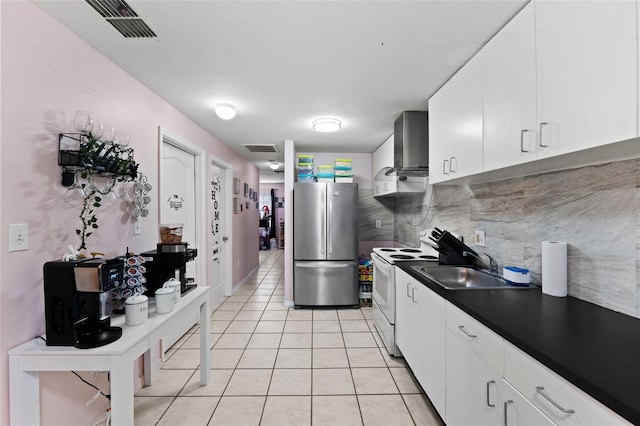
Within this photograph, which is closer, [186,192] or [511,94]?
[511,94]

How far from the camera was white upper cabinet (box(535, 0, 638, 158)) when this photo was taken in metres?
0.89

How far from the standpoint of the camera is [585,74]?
102 centimetres

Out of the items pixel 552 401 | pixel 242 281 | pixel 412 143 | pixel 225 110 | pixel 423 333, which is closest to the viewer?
pixel 552 401

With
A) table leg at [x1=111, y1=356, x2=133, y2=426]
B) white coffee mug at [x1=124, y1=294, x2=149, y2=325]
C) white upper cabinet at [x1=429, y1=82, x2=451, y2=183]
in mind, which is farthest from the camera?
white upper cabinet at [x1=429, y1=82, x2=451, y2=183]

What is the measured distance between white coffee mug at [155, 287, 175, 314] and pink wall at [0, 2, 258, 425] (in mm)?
504

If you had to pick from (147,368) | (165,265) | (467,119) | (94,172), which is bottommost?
(147,368)

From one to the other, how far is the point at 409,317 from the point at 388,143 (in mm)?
2366

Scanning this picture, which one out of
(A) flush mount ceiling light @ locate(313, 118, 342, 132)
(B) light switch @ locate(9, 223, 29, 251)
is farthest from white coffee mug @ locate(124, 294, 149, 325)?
(A) flush mount ceiling light @ locate(313, 118, 342, 132)

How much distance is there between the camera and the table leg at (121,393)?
3.98 feet

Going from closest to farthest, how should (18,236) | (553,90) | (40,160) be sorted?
(553,90)
(18,236)
(40,160)

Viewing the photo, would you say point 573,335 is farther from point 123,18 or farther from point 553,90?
point 123,18

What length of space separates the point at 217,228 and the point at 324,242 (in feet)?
5.31

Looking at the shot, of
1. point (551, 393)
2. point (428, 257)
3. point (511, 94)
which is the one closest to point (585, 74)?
point (511, 94)

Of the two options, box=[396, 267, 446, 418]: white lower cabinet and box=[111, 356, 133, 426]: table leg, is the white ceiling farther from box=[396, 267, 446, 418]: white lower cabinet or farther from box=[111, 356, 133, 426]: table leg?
box=[111, 356, 133, 426]: table leg
